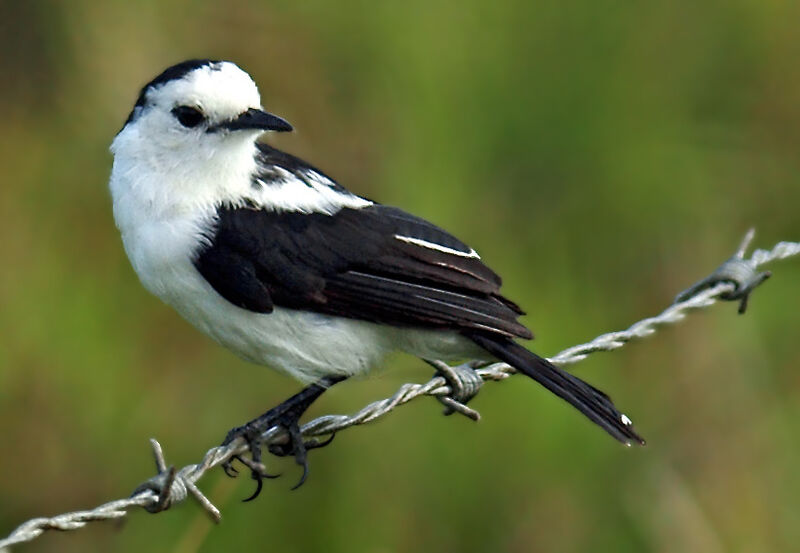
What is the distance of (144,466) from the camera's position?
5.75m

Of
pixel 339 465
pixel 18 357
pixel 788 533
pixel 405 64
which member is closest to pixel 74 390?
pixel 18 357

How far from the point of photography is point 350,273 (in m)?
4.46

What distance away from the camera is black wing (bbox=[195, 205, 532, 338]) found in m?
4.33

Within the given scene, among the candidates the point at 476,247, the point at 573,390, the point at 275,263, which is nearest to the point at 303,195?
the point at 275,263

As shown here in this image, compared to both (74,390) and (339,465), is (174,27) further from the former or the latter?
(339,465)

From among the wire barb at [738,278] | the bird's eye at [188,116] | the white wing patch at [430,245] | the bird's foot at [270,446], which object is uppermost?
the wire barb at [738,278]

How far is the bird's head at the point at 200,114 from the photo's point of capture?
175 inches

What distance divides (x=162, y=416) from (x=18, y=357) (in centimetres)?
71

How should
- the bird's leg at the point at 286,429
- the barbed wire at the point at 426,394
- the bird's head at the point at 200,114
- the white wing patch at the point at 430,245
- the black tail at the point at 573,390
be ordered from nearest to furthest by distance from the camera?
1. the barbed wire at the point at 426,394
2. the black tail at the point at 573,390
3. the bird's head at the point at 200,114
4. the white wing patch at the point at 430,245
5. the bird's leg at the point at 286,429

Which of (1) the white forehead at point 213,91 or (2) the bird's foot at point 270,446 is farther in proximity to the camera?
(2) the bird's foot at point 270,446

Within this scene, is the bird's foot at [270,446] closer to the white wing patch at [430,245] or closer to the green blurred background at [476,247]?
the green blurred background at [476,247]

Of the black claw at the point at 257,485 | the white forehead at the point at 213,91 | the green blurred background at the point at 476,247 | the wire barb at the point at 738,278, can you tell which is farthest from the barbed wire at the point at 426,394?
the white forehead at the point at 213,91

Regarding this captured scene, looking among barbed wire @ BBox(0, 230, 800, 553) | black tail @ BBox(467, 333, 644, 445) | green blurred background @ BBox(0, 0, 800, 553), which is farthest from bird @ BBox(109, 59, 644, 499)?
green blurred background @ BBox(0, 0, 800, 553)

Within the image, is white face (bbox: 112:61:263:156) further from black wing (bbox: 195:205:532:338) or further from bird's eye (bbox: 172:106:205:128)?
black wing (bbox: 195:205:532:338)
